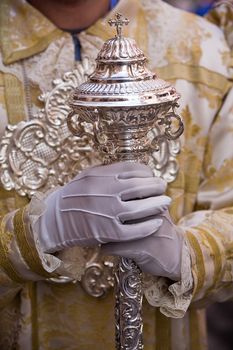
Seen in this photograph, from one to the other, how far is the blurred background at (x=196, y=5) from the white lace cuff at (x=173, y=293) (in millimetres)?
1262

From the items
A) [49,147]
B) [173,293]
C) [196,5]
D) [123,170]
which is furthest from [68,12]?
[196,5]

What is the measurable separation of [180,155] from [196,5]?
3.68 feet

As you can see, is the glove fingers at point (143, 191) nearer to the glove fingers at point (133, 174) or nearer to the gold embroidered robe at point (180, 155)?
the glove fingers at point (133, 174)

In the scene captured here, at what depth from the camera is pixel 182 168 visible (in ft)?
4.80

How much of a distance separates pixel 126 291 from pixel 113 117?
10.0 inches

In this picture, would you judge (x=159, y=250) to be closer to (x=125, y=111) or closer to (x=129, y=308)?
(x=129, y=308)

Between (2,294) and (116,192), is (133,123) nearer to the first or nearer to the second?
(116,192)

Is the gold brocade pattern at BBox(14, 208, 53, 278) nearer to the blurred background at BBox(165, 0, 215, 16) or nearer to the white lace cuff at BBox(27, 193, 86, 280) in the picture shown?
the white lace cuff at BBox(27, 193, 86, 280)

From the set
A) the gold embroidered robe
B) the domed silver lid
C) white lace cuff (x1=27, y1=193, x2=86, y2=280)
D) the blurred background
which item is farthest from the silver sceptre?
the blurred background

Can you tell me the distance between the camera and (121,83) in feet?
3.35

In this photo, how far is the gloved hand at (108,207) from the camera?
1102 mm

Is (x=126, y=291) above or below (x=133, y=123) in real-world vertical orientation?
below

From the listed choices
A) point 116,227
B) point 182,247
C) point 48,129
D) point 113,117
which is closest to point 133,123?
point 113,117

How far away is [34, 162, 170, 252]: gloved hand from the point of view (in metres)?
1.10
